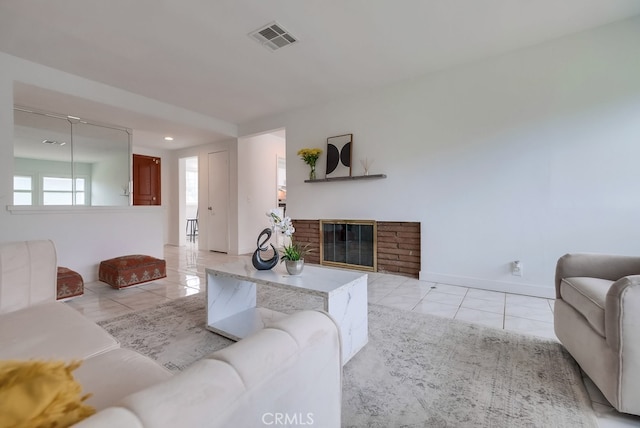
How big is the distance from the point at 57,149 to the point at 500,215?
5.80 m

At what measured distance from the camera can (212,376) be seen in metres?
0.50

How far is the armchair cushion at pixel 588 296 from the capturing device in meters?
1.39

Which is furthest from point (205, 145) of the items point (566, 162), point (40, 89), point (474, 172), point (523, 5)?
point (566, 162)

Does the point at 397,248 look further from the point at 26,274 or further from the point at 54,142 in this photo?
the point at 54,142

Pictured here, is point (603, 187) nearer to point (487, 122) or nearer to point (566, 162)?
point (566, 162)

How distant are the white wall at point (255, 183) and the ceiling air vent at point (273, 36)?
9.77 ft

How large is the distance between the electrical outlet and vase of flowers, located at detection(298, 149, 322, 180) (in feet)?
9.43

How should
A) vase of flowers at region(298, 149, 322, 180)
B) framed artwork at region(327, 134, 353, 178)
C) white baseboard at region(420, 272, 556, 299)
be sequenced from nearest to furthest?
1. white baseboard at region(420, 272, 556, 299)
2. framed artwork at region(327, 134, 353, 178)
3. vase of flowers at region(298, 149, 322, 180)

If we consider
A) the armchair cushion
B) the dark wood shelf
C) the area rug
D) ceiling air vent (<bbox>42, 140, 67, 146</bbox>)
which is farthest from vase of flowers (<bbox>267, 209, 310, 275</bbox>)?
ceiling air vent (<bbox>42, 140, 67, 146</bbox>)

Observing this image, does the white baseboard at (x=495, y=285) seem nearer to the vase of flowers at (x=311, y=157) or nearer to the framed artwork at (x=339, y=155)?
the framed artwork at (x=339, y=155)

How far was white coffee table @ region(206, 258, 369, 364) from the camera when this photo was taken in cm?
173

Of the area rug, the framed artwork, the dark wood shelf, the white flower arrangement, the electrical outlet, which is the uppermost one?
the framed artwork

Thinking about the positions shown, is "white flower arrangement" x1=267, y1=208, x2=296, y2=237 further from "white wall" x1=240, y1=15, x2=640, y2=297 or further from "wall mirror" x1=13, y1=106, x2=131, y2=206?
"wall mirror" x1=13, y1=106, x2=131, y2=206

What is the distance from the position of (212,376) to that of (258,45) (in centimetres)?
319
